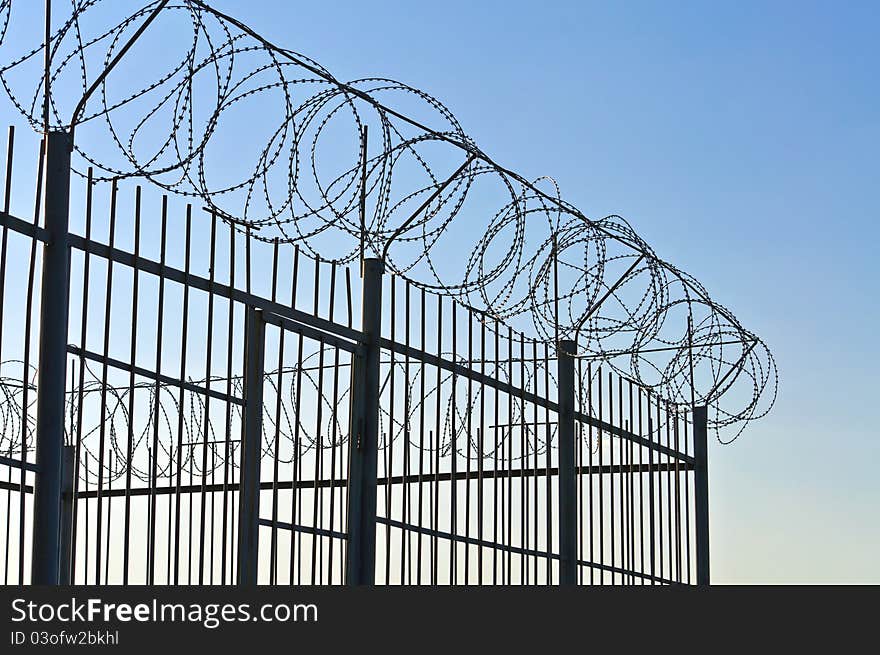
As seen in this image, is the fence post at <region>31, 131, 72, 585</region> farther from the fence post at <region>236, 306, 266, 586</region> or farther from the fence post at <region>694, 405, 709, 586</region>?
the fence post at <region>694, 405, 709, 586</region>

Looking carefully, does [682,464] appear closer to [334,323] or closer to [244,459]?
[334,323]

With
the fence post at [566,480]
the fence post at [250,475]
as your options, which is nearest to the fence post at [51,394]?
the fence post at [250,475]

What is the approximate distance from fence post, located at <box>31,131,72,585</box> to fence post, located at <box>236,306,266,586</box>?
127 cm

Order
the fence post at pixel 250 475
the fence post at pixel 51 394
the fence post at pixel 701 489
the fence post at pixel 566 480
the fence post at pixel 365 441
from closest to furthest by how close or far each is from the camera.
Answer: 1. the fence post at pixel 51 394
2. the fence post at pixel 250 475
3. the fence post at pixel 365 441
4. the fence post at pixel 566 480
5. the fence post at pixel 701 489

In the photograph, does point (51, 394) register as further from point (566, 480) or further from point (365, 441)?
point (566, 480)

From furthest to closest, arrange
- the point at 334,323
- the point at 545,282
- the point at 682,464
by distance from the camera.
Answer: the point at 682,464 → the point at 545,282 → the point at 334,323

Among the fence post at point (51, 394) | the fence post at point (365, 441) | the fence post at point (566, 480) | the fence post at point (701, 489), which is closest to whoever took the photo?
the fence post at point (51, 394)

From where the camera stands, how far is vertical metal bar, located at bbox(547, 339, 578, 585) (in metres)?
10.1

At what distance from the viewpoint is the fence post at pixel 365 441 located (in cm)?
766

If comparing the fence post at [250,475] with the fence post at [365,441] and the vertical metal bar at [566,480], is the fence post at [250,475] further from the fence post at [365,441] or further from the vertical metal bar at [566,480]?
the vertical metal bar at [566,480]

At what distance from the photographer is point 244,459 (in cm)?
677

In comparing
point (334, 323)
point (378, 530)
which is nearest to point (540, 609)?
point (334, 323)

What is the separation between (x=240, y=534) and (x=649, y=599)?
3284 mm

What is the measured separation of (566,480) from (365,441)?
9.09 feet
